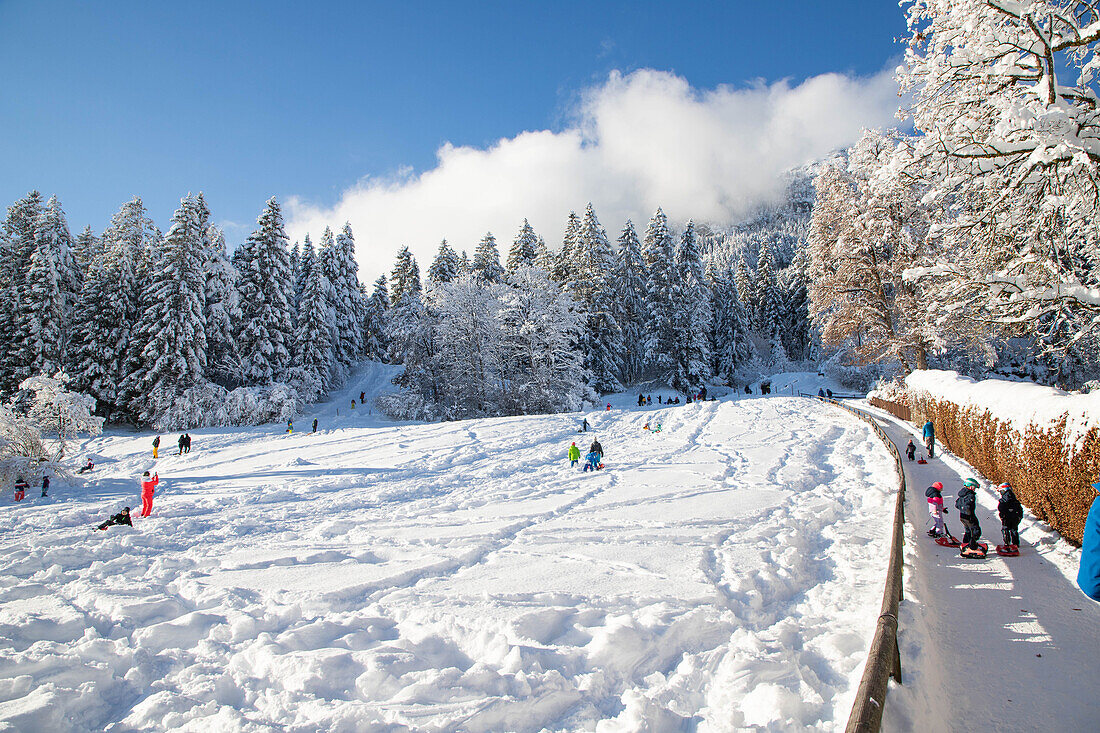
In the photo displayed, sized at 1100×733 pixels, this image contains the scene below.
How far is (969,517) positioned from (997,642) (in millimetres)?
3199

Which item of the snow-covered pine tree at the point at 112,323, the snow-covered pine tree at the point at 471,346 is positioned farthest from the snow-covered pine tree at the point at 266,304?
the snow-covered pine tree at the point at 471,346

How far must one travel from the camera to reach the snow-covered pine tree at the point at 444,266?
46.7m

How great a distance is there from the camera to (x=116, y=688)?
4676 millimetres

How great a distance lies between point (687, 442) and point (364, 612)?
1628 cm

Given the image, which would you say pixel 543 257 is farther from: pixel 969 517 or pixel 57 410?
pixel 969 517

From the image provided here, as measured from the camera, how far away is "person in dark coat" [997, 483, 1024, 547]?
24.1 ft

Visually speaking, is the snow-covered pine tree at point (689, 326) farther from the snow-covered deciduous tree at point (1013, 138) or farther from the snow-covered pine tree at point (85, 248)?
the snow-covered pine tree at point (85, 248)

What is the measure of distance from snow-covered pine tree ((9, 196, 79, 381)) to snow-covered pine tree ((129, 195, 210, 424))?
19.6 feet

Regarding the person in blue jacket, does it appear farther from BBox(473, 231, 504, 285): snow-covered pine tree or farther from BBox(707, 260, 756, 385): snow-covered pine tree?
BBox(707, 260, 756, 385): snow-covered pine tree

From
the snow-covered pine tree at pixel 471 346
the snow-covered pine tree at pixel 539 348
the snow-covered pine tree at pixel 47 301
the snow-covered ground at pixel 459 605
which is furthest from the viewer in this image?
the snow-covered pine tree at pixel 471 346

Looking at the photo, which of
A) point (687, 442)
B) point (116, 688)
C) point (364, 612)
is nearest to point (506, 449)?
point (687, 442)

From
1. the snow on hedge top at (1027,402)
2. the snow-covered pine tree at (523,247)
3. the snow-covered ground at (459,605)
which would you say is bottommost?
the snow-covered ground at (459,605)

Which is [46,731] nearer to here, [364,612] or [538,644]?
[364,612]

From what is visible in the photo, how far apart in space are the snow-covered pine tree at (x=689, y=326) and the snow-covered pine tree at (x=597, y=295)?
17.2 feet
